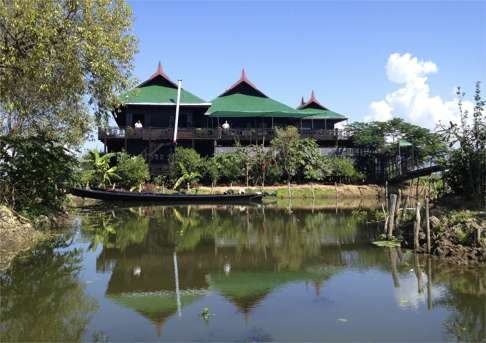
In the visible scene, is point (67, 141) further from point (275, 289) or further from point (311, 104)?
point (311, 104)

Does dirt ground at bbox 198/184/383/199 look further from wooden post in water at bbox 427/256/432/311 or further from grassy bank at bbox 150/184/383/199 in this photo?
wooden post in water at bbox 427/256/432/311

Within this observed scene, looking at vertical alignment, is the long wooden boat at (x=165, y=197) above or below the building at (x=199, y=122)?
below

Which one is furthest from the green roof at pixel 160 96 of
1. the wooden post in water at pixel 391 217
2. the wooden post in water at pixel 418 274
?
the wooden post in water at pixel 418 274

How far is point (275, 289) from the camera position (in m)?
9.44

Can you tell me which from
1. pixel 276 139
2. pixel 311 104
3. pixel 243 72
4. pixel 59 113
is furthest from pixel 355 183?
pixel 59 113

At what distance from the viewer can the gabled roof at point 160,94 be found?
36.7 metres

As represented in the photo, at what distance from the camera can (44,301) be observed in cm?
873

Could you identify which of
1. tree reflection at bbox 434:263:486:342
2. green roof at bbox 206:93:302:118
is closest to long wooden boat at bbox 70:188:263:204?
green roof at bbox 206:93:302:118

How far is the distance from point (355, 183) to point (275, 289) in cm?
2907

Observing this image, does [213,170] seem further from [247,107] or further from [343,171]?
[343,171]

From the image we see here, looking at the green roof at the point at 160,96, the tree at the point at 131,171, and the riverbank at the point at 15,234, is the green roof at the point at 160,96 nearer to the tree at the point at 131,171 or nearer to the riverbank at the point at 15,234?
the tree at the point at 131,171

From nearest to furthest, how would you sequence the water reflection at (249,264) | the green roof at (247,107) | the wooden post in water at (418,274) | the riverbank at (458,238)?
the water reflection at (249,264), the wooden post in water at (418,274), the riverbank at (458,238), the green roof at (247,107)

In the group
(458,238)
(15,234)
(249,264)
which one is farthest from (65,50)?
(458,238)

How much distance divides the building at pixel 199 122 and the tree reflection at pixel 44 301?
23890 mm
